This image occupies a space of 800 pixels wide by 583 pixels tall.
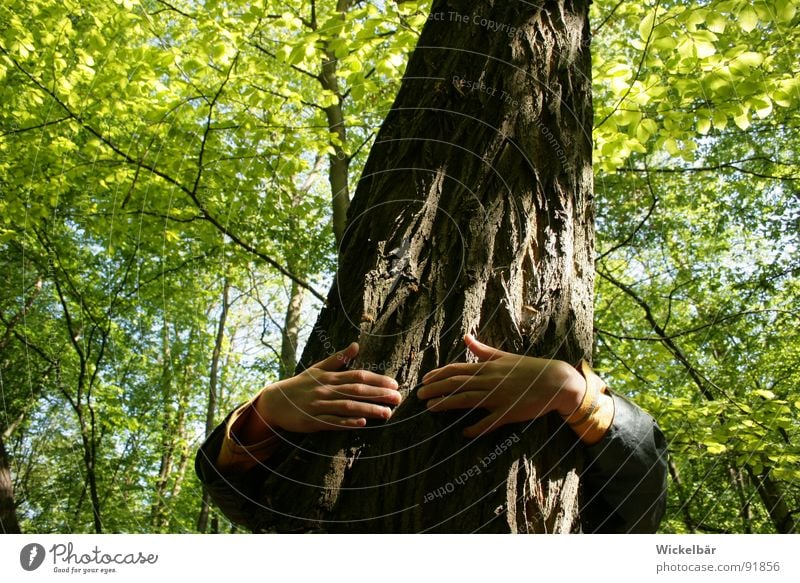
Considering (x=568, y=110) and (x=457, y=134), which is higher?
(x=568, y=110)

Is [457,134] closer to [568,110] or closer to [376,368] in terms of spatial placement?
[568,110]

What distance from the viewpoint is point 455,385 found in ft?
3.69

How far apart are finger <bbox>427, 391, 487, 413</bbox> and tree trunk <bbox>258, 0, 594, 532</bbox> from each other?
0.08 feet

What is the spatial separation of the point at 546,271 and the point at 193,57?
297 centimetres

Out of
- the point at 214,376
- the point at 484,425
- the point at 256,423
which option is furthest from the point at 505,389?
the point at 214,376

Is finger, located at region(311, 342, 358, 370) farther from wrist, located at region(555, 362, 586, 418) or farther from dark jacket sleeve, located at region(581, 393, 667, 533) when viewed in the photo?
dark jacket sleeve, located at region(581, 393, 667, 533)

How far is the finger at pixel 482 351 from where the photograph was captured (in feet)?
3.92

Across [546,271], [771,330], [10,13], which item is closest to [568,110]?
[546,271]

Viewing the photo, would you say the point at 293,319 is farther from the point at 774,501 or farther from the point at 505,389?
the point at 505,389

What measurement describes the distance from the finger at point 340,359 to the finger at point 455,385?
7.0 inches

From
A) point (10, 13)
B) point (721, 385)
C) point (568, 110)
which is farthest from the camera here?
point (721, 385)

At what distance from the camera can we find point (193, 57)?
135 inches

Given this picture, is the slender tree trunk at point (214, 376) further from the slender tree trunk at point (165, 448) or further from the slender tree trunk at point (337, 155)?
the slender tree trunk at point (165, 448)
